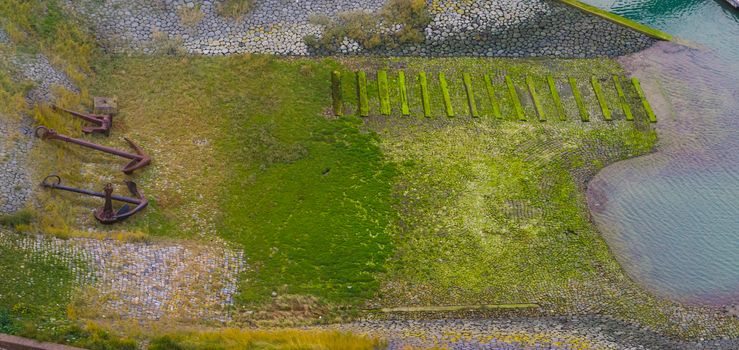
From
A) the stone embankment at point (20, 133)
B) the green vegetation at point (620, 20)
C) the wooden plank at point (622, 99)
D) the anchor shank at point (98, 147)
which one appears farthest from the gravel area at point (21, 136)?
the green vegetation at point (620, 20)

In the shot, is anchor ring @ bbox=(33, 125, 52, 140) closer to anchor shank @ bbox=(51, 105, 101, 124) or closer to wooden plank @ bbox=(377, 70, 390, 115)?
anchor shank @ bbox=(51, 105, 101, 124)

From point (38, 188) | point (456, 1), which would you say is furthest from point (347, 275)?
point (456, 1)

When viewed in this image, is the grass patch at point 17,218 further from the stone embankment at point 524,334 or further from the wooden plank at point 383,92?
the wooden plank at point 383,92

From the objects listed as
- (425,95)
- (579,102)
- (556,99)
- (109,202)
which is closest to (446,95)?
(425,95)

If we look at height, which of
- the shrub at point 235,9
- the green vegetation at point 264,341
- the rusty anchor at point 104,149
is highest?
the shrub at point 235,9

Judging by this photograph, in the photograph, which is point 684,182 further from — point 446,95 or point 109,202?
point 109,202

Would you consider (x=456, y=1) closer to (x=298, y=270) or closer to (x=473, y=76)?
(x=473, y=76)
